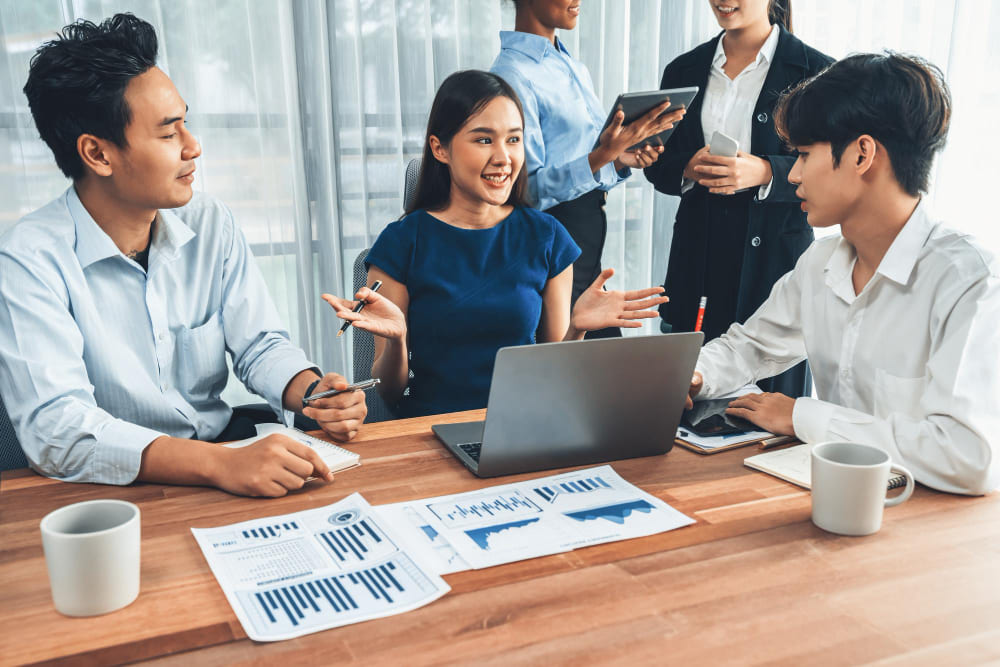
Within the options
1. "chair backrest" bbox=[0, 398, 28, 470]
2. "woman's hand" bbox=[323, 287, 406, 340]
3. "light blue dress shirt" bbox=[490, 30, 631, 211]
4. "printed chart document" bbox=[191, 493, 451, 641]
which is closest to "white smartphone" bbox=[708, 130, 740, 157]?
"light blue dress shirt" bbox=[490, 30, 631, 211]

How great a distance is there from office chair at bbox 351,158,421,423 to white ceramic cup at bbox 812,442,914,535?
3.18 feet

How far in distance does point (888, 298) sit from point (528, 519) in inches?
29.1

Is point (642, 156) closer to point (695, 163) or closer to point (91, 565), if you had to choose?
point (695, 163)

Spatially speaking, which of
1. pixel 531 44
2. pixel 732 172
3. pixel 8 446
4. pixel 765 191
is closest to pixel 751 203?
pixel 765 191

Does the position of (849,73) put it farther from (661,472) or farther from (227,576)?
(227,576)

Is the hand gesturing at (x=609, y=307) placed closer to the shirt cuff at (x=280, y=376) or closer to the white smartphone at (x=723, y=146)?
the shirt cuff at (x=280, y=376)

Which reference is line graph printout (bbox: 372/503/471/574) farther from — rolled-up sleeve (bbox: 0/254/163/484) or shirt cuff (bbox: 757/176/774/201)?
shirt cuff (bbox: 757/176/774/201)

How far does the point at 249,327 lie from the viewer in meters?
1.61

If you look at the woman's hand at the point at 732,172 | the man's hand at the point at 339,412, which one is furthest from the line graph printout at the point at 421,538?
the woman's hand at the point at 732,172

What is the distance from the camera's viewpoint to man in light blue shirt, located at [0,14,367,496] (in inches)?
45.3

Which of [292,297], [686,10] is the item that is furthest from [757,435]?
[686,10]

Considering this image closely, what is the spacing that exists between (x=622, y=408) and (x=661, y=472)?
11 centimetres

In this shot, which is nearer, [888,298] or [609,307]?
[888,298]

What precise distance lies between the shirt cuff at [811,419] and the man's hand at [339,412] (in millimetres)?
698
